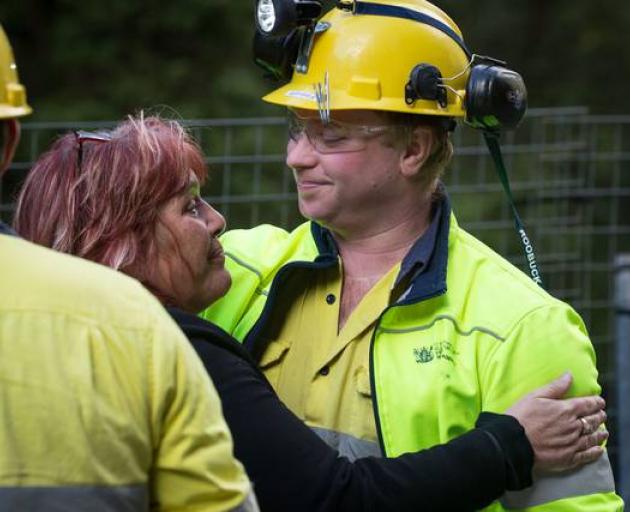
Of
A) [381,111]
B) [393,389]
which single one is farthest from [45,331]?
[381,111]

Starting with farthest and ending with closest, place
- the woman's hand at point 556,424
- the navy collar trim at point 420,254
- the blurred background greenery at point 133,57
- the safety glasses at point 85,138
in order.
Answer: the blurred background greenery at point 133,57, the navy collar trim at point 420,254, the woman's hand at point 556,424, the safety glasses at point 85,138

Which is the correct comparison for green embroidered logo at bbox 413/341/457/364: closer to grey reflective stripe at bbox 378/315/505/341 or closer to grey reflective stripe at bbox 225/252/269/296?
grey reflective stripe at bbox 378/315/505/341

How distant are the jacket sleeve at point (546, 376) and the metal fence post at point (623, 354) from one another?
7.59ft

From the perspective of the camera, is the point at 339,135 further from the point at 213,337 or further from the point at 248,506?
the point at 248,506

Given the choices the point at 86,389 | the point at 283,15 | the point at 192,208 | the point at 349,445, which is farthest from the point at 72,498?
the point at 283,15

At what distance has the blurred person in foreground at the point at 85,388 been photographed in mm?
1965

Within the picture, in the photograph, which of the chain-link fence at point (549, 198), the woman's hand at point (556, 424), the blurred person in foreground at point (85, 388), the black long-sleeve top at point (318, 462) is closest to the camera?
the blurred person in foreground at point (85, 388)

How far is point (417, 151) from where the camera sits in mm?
3340

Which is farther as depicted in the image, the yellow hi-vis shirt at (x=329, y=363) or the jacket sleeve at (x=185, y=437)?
the yellow hi-vis shirt at (x=329, y=363)

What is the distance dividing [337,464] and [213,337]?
1.08ft

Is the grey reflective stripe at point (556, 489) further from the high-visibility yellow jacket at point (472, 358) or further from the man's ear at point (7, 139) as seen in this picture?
the man's ear at point (7, 139)

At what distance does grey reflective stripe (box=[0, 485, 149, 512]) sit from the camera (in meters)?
1.97

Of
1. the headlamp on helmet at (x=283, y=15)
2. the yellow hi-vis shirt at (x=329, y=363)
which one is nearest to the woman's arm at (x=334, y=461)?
the yellow hi-vis shirt at (x=329, y=363)

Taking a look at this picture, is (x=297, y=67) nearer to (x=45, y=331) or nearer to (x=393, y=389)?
(x=393, y=389)
